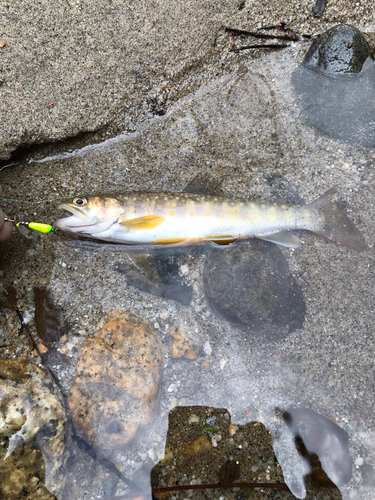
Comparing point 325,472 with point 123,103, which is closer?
point 325,472

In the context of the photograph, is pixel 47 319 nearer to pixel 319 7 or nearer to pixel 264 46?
pixel 264 46

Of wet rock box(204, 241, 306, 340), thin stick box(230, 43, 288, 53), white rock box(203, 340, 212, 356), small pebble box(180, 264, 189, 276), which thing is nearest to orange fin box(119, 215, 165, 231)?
small pebble box(180, 264, 189, 276)

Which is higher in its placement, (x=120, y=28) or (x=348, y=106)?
(x=120, y=28)

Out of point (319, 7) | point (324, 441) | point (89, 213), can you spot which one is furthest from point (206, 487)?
point (319, 7)

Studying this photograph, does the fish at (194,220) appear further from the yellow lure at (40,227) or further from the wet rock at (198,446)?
the wet rock at (198,446)

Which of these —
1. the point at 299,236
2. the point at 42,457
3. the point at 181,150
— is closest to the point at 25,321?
the point at 42,457

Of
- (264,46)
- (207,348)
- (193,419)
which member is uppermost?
(264,46)

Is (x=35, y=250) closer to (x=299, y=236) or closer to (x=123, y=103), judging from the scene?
(x=123, y=103)

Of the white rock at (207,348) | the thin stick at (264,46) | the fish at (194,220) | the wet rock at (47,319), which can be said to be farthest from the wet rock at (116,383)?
the thin stick at (264,46)
